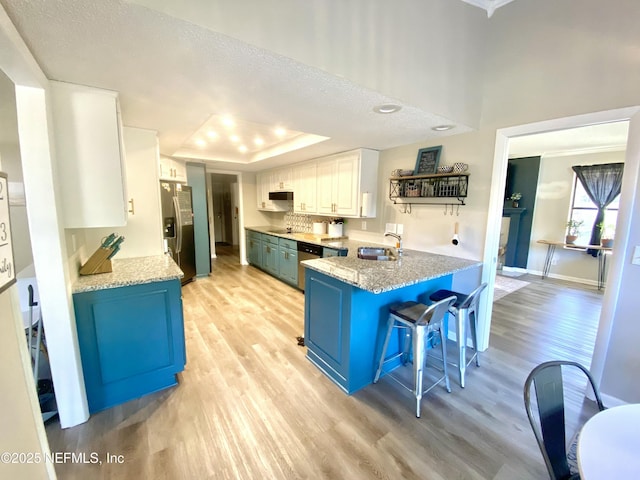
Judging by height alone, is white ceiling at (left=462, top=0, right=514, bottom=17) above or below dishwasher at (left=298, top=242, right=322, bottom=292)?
above

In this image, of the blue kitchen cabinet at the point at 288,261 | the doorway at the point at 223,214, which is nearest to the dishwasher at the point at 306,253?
the blue kitchen cabinet at the point at 288,261

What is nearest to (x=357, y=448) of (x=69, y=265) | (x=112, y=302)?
(x=112, y=302)

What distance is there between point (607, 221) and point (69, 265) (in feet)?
25.1

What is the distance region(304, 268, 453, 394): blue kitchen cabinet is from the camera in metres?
2.01

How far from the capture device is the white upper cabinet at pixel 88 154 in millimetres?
1634

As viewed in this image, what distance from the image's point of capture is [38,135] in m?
1.45

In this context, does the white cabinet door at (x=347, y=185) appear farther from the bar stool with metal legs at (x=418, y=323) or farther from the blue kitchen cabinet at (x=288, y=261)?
the bar stool with metal legs at (x=418, y=323)

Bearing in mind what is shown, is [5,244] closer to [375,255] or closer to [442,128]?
[375,255]

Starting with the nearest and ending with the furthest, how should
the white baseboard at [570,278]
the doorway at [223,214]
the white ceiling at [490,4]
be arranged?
1. the white ceiling at [490,4]
2. the white baseboard at [570,278]
3. the doorway at [223,214]

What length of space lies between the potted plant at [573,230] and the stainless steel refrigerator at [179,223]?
23.4 feet

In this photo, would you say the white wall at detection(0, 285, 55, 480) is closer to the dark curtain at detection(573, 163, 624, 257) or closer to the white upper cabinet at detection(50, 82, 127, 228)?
the white upper cabinet at detection(50, 82, 127, 228)

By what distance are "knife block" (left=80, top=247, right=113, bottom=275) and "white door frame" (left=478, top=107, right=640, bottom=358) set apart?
3.34 m

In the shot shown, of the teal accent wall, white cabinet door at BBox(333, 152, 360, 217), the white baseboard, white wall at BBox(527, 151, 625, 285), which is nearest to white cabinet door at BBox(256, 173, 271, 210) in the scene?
the teal accent wall

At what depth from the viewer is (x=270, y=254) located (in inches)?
198
